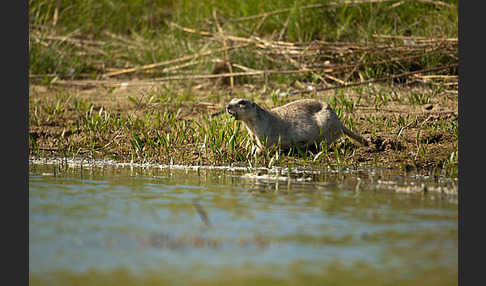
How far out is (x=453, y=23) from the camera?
10422mm

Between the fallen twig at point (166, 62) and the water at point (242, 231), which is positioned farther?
the fallen twig at point (166, 62)

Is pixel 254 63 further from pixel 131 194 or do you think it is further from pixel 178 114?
pixel 131 194

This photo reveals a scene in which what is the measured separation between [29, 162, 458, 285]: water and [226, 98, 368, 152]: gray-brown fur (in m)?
1.43

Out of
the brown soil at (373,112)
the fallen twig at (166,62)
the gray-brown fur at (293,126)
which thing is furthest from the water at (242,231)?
the fallen twig at (166,62)

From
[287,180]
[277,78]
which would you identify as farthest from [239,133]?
[277,78]

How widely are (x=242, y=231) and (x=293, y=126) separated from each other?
11.7ft

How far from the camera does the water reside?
320 cm

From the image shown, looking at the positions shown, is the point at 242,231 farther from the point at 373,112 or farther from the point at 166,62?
the point at 166,62

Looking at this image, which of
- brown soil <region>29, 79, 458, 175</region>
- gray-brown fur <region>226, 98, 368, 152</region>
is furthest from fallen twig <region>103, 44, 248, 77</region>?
gray-brown fur <region>226, 98, 368, 152</region>

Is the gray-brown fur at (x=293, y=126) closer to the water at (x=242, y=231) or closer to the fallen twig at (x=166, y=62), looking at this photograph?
the water at (x=242, y=231)

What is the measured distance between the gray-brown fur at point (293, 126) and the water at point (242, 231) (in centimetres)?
143

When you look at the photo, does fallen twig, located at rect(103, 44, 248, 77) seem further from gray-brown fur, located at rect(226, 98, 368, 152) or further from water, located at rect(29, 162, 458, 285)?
water, located at rect(29, 162, 458, 285)

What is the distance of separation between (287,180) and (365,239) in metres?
2.15

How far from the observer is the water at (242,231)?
3195mm
